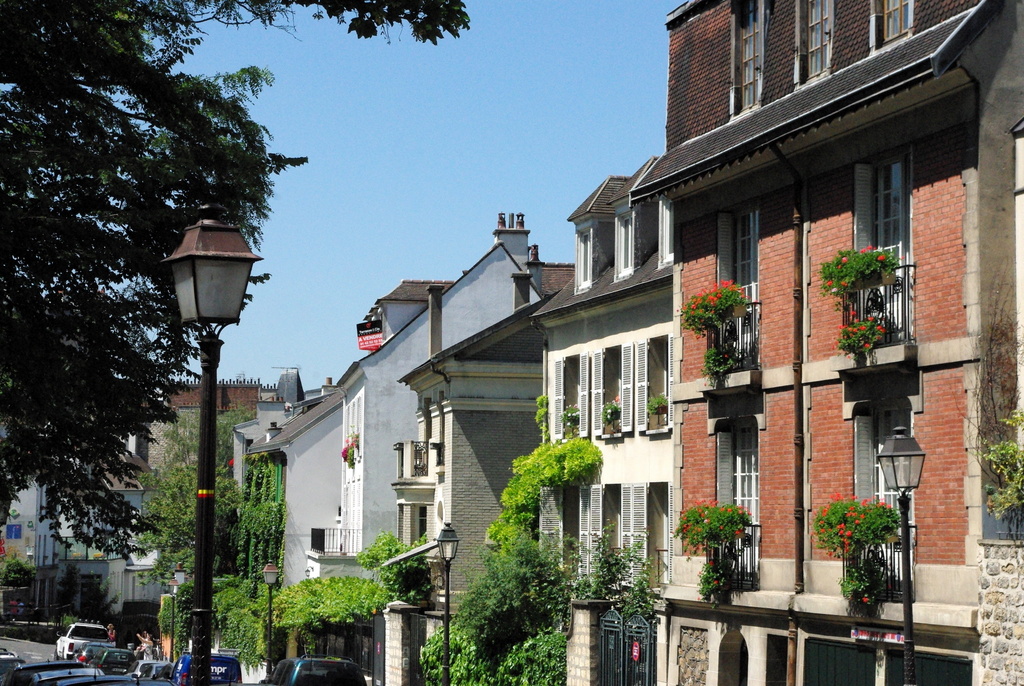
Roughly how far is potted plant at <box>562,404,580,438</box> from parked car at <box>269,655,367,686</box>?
8931 millimetres

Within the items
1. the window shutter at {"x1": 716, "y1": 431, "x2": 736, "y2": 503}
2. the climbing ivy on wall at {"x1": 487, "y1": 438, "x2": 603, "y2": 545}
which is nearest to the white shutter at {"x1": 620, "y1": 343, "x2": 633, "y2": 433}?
the climbing ivy on wall at {"x1": 487, "y1": 438, "x2": 603, "y2": 545}

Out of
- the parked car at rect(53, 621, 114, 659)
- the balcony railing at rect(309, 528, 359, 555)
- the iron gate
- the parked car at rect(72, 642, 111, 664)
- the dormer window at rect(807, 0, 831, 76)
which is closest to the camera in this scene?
the dormer window at rect(807, 0, 831, 76)

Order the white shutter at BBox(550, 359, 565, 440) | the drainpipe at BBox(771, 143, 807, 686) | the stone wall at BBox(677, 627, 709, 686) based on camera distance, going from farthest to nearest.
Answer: the white shutter at BBox(550, 359, 565, 440) → the stone wall at BBox(677, 627, 709, 686) → the drainpipe at BBox(771, 143, 807, 686)

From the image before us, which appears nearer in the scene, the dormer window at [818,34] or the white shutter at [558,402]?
the dormer window at [818,34]

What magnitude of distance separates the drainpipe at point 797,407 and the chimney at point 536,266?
28.2 metres

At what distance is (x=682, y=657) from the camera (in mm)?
24281

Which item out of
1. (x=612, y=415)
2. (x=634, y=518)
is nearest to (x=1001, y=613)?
(x=634, y=518)

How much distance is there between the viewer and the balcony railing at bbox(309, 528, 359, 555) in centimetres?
5431

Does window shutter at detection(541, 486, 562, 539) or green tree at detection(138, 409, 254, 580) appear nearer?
window shutter at detection(541, 486, 562, 539)

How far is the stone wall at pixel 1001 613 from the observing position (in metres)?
16.0

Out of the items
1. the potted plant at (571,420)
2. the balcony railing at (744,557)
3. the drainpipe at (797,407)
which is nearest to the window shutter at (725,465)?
the balcony railing at (744,557)

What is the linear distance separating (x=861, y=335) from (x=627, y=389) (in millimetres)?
11750

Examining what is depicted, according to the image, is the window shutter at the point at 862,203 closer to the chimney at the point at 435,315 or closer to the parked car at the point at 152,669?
the parked car at the point at 152,669

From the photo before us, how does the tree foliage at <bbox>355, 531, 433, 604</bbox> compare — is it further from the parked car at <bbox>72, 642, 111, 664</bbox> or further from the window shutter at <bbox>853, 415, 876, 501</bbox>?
the window shutter at <bbox>853, 415, 876, 501</bbox>
